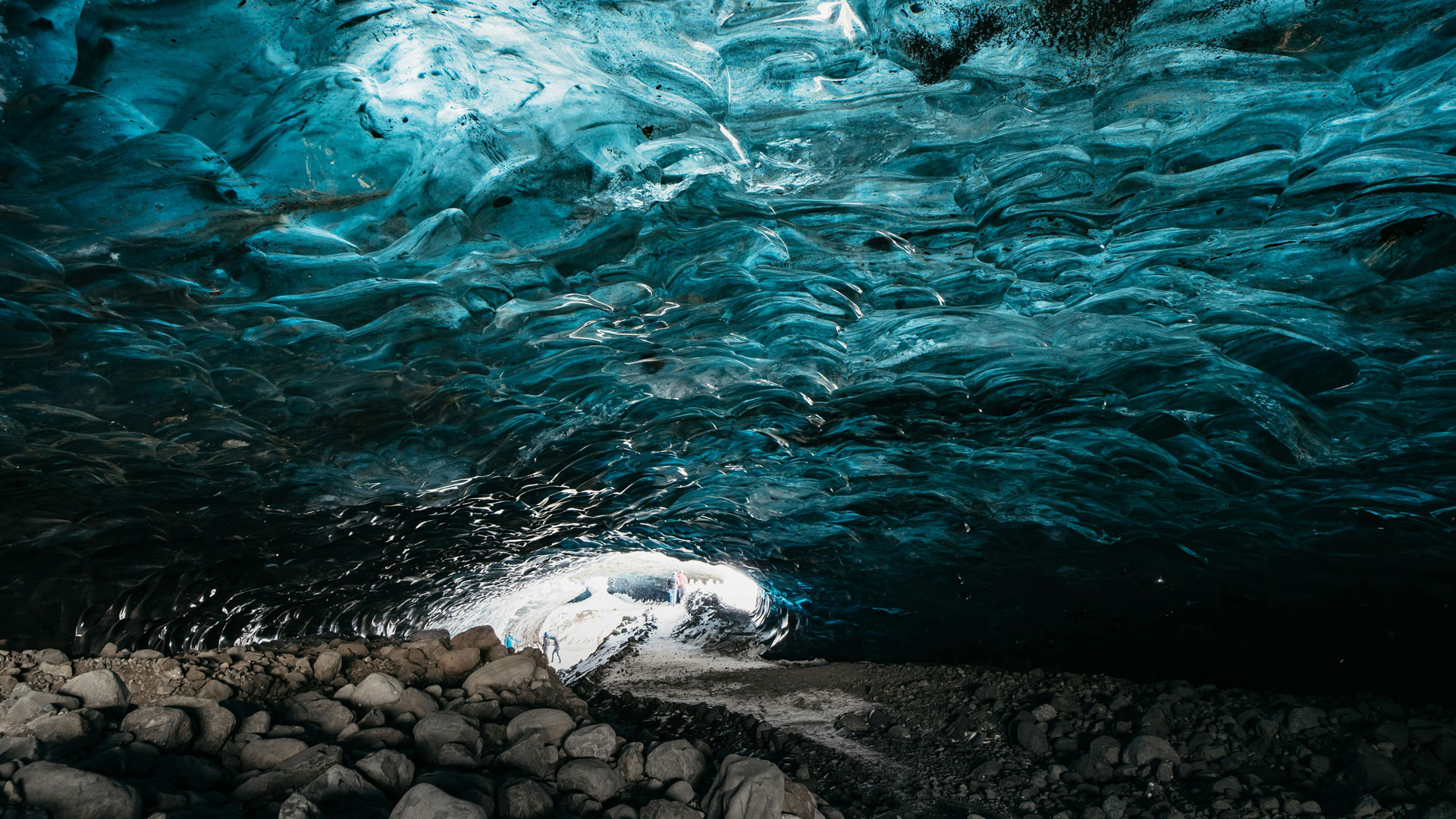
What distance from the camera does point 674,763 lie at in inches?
202

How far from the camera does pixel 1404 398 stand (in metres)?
4.32

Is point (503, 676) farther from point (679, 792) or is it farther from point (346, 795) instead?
point (346, 795)

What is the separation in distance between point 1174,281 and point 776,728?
7038 mm

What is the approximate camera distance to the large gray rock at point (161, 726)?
4246 mm

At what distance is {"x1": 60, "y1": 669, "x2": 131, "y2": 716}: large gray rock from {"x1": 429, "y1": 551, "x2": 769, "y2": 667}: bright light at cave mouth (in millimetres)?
5544

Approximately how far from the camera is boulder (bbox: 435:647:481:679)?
26.9ft

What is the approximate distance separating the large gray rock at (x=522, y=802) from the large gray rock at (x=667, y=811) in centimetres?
60

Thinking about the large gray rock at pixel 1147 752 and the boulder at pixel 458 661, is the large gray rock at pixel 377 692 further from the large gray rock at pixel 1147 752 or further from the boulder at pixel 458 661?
the large gray rock at pixel 1147 752

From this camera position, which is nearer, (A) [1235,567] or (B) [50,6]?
(B) [50,6]

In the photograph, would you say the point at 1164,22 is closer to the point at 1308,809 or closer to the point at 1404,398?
the point at 1404,398

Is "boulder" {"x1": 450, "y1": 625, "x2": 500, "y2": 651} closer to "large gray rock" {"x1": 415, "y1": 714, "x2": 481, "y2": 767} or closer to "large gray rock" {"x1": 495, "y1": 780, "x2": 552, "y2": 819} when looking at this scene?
"large gray rock" {"x1": 415, "y1": 714, "x2": 481, "y2": 767}

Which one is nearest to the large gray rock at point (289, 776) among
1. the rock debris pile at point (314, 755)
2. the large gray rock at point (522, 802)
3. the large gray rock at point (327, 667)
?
the rock debris pile at point (314, 755)

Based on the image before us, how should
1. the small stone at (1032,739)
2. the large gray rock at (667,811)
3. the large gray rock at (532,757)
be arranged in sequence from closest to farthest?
the large gray rock at (667,811), the large gray rock at (532,757), the small stone at (1032,739)

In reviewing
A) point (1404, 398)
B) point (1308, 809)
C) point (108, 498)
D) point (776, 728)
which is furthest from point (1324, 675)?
point (108, 498)
